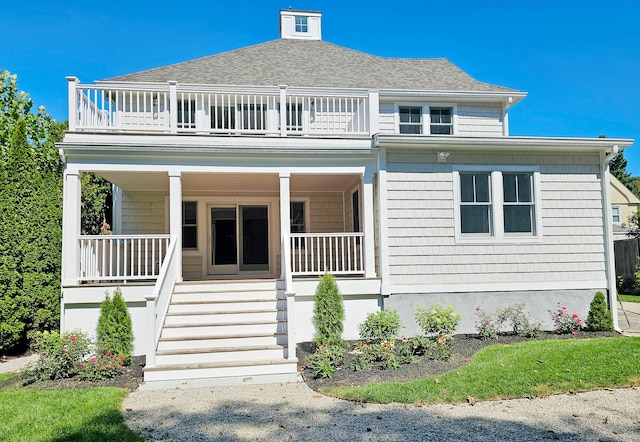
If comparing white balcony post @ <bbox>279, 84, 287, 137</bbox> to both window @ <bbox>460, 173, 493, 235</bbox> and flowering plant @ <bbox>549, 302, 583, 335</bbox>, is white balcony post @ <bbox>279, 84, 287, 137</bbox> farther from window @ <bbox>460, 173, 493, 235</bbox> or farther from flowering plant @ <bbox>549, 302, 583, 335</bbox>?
flowering plant @ <bbox>549, 302, 583, 335</bbox>

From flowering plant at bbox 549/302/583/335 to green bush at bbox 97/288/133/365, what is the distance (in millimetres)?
8189

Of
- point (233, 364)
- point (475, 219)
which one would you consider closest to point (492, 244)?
point (475, 219)

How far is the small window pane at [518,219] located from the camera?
385 inches

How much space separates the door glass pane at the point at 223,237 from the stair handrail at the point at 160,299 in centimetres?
335

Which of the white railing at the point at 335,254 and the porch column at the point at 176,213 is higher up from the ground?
the porch column at the point at 176,213

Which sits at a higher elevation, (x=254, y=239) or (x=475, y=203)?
(x=475, y=203)

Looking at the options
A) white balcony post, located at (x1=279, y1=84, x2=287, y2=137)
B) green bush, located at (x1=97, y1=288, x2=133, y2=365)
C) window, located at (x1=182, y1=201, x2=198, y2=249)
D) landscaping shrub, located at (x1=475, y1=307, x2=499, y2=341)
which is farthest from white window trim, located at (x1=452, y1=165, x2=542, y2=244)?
window, located at (x1=182, y1=201, x2=198, y2=249)

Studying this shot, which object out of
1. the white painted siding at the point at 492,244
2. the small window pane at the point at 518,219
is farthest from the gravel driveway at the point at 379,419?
the small window pane at the point at 518,219

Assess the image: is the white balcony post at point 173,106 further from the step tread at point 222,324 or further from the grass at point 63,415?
the grass at point 63,415

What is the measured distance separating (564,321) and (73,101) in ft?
34.8

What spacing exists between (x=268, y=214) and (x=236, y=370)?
6.14 metres

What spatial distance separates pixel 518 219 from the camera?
9.82 meters

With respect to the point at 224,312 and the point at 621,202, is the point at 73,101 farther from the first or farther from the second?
the point at 621,202

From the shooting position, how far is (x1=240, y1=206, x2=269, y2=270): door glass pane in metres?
12.4
